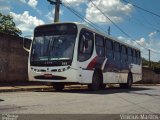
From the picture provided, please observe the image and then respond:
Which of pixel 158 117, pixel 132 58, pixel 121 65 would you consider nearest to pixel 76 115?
pixel 158 117

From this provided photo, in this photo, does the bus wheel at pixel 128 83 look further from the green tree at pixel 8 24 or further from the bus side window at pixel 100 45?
the green tree at pixel 8 24

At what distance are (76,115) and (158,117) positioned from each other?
2114mm

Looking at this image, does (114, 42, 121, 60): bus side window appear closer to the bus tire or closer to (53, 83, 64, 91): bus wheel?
the bus tire

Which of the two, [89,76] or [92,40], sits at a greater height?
[92,40]

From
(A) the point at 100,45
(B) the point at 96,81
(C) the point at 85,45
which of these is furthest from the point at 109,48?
(C) the point at 85,45

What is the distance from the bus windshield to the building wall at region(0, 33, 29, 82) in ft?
12.3

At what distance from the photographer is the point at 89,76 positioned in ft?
60.7

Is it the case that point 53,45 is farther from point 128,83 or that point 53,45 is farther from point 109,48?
point 128,83

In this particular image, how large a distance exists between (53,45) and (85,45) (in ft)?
4.95

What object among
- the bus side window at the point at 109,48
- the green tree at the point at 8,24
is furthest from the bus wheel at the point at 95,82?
the green tree at the point at 8,24

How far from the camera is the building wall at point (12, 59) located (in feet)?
69.9

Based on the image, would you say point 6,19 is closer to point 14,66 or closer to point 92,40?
point 14,66

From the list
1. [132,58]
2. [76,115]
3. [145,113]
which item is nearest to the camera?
[76,115]

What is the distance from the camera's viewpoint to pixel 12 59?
72.7 feet
